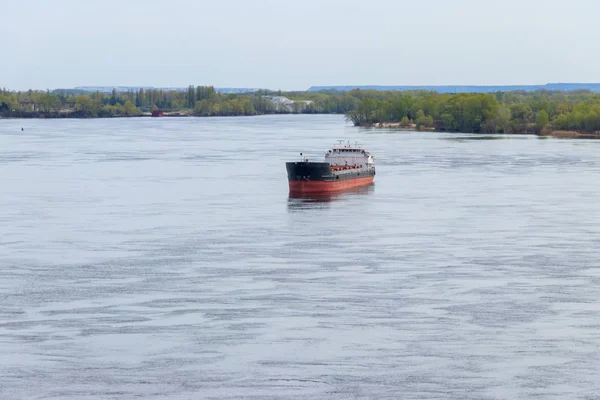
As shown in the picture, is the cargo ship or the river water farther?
the cargo ship

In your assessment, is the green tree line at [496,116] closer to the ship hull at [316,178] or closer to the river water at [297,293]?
the ship hull at [316,178]

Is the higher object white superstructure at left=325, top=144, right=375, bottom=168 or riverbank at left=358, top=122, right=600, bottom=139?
white superstructure at left=325, top=144, right=375, bottom=168

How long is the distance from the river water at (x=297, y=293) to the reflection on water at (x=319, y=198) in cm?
32

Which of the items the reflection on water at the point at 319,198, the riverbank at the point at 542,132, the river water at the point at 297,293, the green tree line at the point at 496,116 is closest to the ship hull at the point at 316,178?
the reflection on water at the point at 319,198

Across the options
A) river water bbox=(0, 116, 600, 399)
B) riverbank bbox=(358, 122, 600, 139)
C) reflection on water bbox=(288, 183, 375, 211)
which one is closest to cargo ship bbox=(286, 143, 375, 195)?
reflection on water bbox=(288, 183, 375, 211)

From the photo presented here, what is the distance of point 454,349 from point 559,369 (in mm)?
1800

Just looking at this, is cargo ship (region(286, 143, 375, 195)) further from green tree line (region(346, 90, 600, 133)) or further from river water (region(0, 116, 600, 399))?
green tree line (region(346, 90, 600, 133))

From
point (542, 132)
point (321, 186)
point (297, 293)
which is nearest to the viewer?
point (297, 293)

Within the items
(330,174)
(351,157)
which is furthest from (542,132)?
(330,174)

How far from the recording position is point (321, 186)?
46156 millimetres

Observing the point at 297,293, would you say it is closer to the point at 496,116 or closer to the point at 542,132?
the point at 542,132

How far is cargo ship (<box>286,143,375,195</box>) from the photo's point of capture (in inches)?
1780

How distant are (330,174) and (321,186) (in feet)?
3.06

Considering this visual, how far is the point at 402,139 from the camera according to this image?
9819cm
